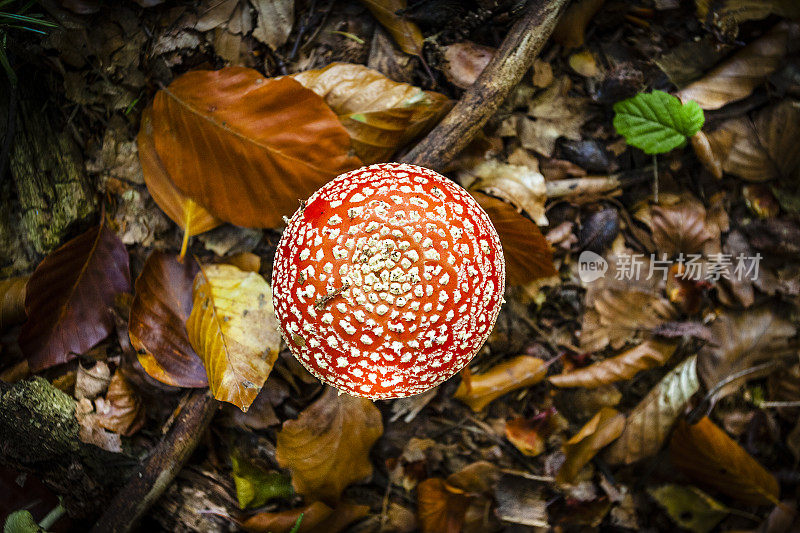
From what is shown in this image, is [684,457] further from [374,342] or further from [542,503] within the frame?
[374,342]

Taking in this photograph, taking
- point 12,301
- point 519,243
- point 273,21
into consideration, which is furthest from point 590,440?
point 12,301

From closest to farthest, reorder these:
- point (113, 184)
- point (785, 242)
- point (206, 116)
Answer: point (206, 116)
point (113, 184)
point (785, 242)

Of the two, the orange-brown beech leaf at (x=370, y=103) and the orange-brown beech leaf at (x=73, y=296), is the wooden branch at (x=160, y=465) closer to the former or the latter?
the orange-brown beech leaf at (x=73, y=296)

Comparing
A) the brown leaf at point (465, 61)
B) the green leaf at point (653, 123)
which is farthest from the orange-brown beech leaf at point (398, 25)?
the green leaf at point (653, 123)

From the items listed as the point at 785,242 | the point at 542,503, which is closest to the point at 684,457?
the point at 542,503

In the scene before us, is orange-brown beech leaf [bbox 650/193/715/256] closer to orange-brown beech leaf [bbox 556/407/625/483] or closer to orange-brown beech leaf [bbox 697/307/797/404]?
orange-brown beech leaf [bbox 697/307/797/404]

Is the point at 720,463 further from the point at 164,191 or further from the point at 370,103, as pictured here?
the point at 164,191
